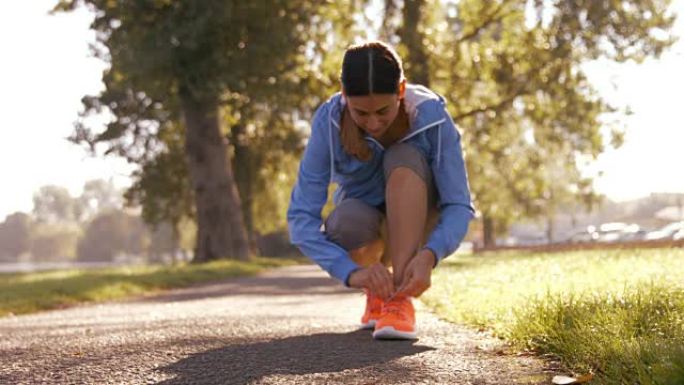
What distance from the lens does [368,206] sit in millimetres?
4105

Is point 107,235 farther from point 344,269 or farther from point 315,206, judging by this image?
point 344,269

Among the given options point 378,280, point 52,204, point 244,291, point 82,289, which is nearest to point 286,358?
point 378,280

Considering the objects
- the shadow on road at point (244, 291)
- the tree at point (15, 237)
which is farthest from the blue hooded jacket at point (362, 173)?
the tree at point (15, 237)

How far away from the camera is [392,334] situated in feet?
12.6

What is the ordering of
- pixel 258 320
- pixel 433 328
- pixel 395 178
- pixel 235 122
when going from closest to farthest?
pixel 395 178
pixel 433 328
pixel 258 320
pixel 235 122

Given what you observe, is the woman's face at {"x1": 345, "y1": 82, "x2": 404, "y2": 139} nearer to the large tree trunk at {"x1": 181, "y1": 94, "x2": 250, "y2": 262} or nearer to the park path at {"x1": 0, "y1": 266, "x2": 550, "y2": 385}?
the park path at {"x1": 0, "y1": 266, "x2": 550, "y2": 385}

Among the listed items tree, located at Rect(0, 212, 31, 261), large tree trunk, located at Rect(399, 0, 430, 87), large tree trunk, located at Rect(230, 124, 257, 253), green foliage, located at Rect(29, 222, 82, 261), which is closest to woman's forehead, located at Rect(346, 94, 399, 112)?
large tree trunk, located at Rect(399, 0, 430, 87)

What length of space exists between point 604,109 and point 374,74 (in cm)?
2055

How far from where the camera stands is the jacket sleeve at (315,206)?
374 centimetres

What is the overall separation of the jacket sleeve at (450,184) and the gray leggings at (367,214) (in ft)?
0.25

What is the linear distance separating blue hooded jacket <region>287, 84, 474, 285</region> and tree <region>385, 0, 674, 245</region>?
17.0 meters

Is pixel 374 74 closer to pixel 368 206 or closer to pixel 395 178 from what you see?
pixel 395 178

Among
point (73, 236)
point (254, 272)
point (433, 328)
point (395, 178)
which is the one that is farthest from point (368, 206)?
point (73, 236)

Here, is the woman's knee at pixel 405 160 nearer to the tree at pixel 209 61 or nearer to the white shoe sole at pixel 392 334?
the white shoe sole at pixel 392 334
